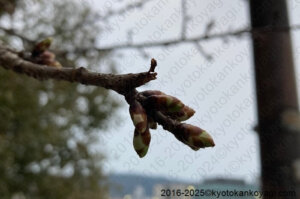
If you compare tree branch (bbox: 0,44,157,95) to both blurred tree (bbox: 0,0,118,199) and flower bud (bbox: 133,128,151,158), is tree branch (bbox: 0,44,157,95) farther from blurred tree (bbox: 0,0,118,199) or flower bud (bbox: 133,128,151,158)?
blurred tree (bbox: 0,0,118,199)

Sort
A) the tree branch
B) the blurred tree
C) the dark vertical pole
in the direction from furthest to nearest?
the blurred tree, the dark vertical pole, the tree branch

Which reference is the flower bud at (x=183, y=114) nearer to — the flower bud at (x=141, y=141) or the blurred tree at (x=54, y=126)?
the flower bud at (x=141, y=141)

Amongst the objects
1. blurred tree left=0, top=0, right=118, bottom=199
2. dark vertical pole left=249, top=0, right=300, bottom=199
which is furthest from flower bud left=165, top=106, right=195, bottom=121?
blurred tree left=0, top=0, right=118, bottom=199

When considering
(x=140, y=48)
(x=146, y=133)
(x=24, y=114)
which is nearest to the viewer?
(x=146, y=133)

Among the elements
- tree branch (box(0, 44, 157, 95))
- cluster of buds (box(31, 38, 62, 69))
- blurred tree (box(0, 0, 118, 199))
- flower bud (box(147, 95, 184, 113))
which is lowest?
flower bud (box(147, 95, 184, 113))

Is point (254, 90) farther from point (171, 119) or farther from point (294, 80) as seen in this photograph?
point (171, 119)

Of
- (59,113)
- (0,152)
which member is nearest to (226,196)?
(0,152)
